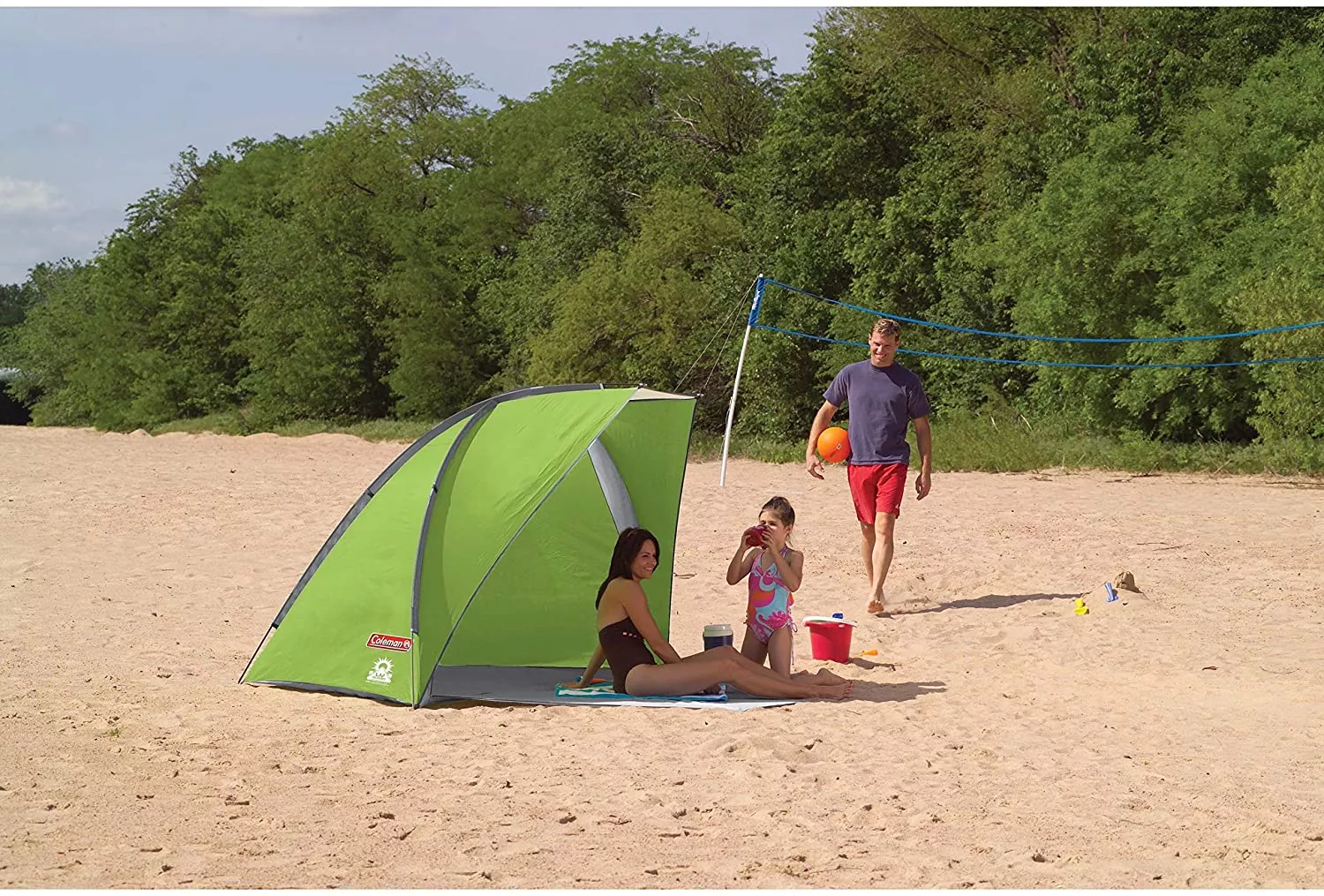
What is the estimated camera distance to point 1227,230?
18031 mm

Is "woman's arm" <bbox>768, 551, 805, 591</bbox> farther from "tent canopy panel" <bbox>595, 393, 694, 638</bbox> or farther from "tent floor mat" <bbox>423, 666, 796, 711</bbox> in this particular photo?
"tent canopy panel" <bbox>595, 393, 694, 638</bbox>

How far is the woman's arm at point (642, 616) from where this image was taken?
6926 mm

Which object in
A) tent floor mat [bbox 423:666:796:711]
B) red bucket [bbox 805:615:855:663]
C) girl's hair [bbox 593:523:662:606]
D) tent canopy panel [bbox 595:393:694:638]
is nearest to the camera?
tent floor mat [bbox 423:666:796:711]

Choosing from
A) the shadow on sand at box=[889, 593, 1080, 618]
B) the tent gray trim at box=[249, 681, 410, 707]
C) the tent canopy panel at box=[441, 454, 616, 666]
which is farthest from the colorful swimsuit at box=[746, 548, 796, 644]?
the shadow on sand at box=[889, 593, 1080, 618]

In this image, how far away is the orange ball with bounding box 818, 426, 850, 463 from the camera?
9.76 m

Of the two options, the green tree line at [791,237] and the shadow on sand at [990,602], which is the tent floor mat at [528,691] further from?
the green tree line at [791,237]

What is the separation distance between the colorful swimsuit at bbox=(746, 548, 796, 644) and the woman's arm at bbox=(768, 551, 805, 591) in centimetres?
2

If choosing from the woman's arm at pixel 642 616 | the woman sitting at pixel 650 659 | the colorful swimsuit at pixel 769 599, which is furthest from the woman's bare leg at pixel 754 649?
the woman's arm at pixel 642 616

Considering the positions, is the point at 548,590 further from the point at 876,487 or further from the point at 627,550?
the point at 876,487

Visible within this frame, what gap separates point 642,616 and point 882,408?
258cm

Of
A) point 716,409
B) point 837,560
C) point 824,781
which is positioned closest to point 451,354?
point 716,409

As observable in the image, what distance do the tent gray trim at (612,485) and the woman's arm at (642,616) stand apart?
1.15 m

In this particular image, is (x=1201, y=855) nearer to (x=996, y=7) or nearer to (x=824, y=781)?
(x=824, y=781)

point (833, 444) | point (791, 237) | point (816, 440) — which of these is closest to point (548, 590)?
point (816, 440)
